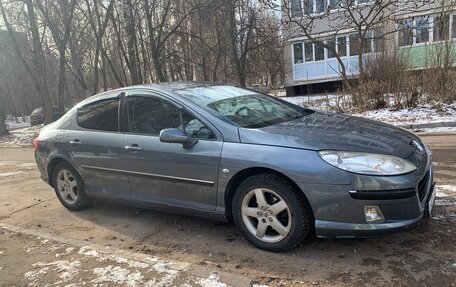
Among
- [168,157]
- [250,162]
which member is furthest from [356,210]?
[168,157]

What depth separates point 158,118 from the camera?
4.29m

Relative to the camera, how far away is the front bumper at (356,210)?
3.18 metres

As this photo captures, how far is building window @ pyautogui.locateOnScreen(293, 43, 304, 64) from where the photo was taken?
26.1 meters

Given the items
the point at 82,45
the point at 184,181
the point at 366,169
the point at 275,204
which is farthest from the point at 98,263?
the point at 82,45

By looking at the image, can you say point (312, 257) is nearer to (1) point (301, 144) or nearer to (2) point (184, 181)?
(1) point (301, 144)

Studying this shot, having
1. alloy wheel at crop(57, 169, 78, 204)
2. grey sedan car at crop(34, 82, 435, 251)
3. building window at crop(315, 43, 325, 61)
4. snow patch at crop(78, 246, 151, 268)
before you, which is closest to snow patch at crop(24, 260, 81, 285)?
snow patch at crop(78, 246, 151, 268)

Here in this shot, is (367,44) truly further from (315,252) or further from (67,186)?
(315,252)

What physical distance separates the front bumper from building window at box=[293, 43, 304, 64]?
77.4 ft

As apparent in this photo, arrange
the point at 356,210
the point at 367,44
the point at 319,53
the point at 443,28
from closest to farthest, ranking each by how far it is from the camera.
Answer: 1. the point at 356,210
2. the point at 443,28
3. the point at 367,44
4. the point at 319,53

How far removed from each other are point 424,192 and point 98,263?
2.93 m

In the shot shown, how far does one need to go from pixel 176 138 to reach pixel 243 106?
868mm

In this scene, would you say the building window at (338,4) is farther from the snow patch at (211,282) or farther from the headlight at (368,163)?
the snow patch at (211,282)

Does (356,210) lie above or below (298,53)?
below

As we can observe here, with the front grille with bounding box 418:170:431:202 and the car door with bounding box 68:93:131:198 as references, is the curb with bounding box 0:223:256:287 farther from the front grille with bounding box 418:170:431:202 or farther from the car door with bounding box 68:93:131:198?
the front grille with bounding box 418:170:431:202
